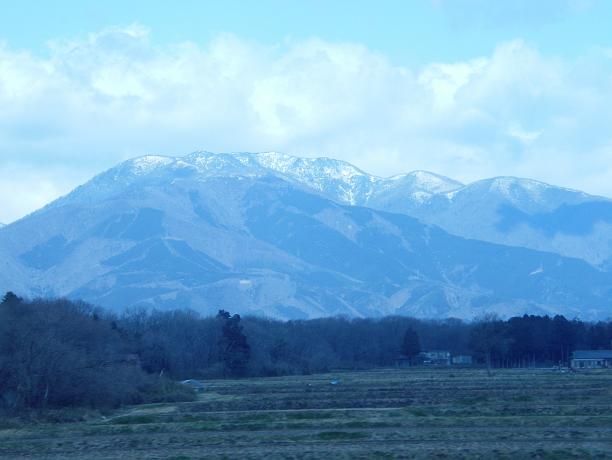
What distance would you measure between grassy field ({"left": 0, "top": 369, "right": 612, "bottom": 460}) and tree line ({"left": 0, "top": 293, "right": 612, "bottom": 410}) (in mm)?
5055

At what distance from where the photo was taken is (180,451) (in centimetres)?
3203

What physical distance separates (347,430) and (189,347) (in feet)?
271

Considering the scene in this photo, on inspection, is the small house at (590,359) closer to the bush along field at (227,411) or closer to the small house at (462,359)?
the small house at (462,359)

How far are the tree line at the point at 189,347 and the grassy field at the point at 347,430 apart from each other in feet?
16.6

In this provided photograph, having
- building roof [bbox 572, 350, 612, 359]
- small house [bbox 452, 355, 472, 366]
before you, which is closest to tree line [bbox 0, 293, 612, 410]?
small house [bbox 452, 355, 472, 366]

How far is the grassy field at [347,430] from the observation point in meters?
31.1

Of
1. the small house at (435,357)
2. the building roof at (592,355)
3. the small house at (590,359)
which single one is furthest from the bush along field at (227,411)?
the small house at (435,357)

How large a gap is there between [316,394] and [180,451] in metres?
28.8

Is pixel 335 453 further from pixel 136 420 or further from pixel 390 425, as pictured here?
pixel 136 420

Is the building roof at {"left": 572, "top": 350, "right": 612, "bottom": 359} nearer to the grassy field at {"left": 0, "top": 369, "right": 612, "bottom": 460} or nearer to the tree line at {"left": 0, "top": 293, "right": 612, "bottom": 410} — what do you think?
the tree line at {"left": 0, "top": 293, "right": 612, "bottom": 410}

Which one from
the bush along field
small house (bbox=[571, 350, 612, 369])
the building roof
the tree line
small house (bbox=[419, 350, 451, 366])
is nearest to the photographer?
the bush along field

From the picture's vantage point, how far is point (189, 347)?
117 metres

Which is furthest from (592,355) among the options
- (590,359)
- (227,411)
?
(227,411)

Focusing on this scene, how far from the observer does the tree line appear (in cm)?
5503
